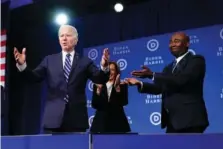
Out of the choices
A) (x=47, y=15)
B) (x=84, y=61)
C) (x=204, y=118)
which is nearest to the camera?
(x=204, y=118)

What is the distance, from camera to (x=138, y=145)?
1.46m

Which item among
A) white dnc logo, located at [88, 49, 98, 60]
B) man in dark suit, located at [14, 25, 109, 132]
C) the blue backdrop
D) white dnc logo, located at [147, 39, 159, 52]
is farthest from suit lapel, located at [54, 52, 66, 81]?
white dnc logo, located at [88, 49, 98, 60]

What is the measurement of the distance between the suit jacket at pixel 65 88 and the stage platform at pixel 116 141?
14.5 inches

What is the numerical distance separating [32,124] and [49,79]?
308 cm

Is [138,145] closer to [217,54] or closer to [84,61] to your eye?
[84,61]

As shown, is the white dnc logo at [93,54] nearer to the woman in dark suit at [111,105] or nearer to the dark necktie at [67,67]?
the woman in dark suit at [111,105]

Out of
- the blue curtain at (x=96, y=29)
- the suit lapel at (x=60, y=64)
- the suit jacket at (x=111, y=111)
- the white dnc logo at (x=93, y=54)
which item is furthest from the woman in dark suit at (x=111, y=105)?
the white dnc logo at (x=93, y=54)

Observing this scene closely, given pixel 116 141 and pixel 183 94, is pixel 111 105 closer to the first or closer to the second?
pixel 183 94

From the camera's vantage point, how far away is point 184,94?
79.2 inches

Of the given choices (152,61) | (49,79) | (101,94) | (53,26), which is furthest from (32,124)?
(49,79)

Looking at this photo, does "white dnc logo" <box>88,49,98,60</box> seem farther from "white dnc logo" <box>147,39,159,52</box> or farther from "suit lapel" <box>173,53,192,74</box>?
"suit lapel" <box>173,53,192,74</box>

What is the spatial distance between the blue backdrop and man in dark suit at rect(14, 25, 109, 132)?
69.1 inches

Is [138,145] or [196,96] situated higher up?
[196,96]

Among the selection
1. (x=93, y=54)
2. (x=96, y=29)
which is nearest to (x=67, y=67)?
(x=93, y=54)
